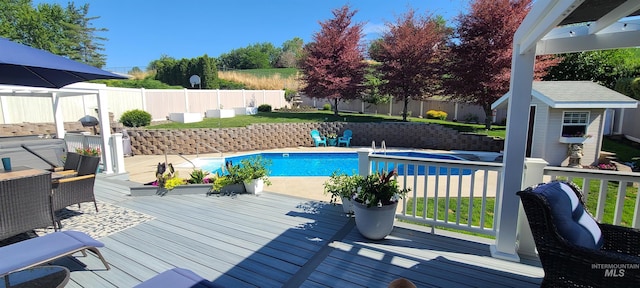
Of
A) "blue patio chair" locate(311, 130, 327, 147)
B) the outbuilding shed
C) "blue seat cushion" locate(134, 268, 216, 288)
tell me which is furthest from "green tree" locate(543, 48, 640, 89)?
"blue seat cushion" locate(134, 268, 216, 288)

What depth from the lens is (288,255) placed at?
2.82m

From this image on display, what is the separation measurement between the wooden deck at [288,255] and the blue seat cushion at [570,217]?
613 mm

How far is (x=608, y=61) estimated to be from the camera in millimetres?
13438

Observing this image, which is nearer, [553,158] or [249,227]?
[249,227]

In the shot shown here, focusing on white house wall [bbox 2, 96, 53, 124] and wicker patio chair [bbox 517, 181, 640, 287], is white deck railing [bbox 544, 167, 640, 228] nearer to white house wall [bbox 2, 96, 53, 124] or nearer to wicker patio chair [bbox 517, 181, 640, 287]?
wicker patio chair [bbox 517, 181, 640, 287]

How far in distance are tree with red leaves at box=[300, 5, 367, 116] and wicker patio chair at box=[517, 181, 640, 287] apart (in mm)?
12720

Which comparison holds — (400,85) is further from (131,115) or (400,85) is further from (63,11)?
(63,11)

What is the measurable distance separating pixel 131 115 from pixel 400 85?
453 inches

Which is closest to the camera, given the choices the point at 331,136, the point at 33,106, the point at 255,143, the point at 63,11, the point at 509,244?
the point at 509,244

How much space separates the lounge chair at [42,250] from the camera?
2.05 m

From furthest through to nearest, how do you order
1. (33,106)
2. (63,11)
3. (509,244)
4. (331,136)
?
(63,11), (331,136), (33,106), (509,244)

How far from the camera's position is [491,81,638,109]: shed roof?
7.43 m

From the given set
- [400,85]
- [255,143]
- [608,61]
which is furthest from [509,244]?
[608,61]

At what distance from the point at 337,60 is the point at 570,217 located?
44.8 ft
